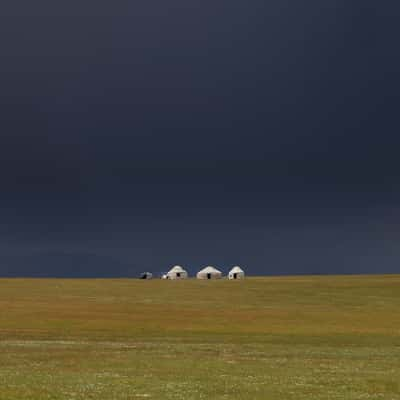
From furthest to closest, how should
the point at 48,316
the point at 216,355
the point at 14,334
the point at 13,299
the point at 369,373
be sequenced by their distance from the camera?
the point at 13,299 < the point at 48,316 < the point at 14,334 < the point at 216,355 < the point at 369,373

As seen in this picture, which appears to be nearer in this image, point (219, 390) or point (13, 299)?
point (219, 390)

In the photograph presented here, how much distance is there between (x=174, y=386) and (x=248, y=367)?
9.16 metres

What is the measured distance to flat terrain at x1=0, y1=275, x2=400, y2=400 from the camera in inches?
1227

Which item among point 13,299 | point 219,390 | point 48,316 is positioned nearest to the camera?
point 219,390

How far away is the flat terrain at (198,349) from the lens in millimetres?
31156

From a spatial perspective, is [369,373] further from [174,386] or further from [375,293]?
[375,293]

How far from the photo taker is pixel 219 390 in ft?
101

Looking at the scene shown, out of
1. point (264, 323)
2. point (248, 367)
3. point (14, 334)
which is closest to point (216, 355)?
point (248, 367)

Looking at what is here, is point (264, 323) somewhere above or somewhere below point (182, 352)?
above

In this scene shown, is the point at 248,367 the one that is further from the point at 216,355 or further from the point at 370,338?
the point at 370,338

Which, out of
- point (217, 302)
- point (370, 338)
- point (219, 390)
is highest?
point (217, 302)

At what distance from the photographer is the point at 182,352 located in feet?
156

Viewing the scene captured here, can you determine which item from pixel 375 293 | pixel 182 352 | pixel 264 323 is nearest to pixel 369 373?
pixel 182 352

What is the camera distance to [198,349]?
4972cm
